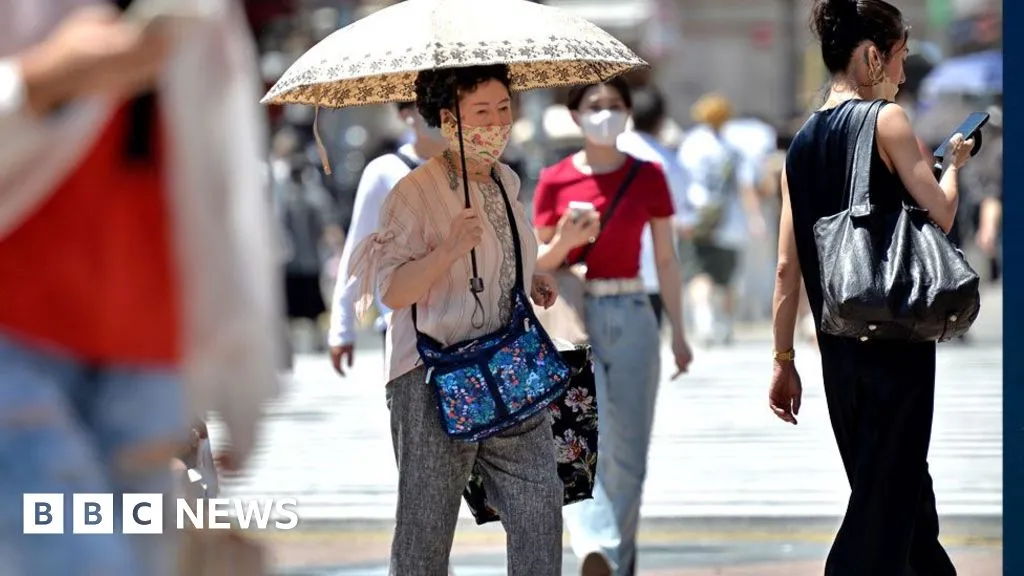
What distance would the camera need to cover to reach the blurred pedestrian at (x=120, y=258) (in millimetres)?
2947

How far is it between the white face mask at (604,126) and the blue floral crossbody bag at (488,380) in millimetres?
1743

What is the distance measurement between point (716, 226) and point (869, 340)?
37.3 feet

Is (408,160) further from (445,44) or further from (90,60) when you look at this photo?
(90,60)

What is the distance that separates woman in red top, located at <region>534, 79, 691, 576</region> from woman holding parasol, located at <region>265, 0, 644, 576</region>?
1.30 m

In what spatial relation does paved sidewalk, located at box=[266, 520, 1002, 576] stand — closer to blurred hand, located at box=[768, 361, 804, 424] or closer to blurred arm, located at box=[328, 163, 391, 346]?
blurred arm, located at box=[328, 163, 391, 346]

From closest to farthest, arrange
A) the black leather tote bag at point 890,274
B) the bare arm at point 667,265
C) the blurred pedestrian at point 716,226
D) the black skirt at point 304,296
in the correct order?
the black leather tote bag at point 890,274, the bare arm at point 667,265, the blurred pedestrian at point 716,226, the black skirt at point 304,296

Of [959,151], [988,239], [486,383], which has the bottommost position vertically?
[988,239]

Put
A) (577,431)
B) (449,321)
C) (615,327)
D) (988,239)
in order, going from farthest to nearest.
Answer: (988,239)
(615,327)
(577,431)
(449,321)

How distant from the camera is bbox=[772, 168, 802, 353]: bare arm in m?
5.43

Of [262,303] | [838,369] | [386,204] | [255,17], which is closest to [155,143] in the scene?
[262,303]

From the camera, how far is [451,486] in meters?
5.25

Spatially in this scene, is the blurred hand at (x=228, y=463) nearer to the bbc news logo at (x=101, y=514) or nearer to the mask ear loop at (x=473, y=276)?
the bbc news logo at (x=101, y=514)

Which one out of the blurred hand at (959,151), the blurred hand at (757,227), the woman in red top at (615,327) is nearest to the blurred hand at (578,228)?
the woman in red top at (615,327)

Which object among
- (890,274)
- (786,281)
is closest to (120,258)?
(890,274)
